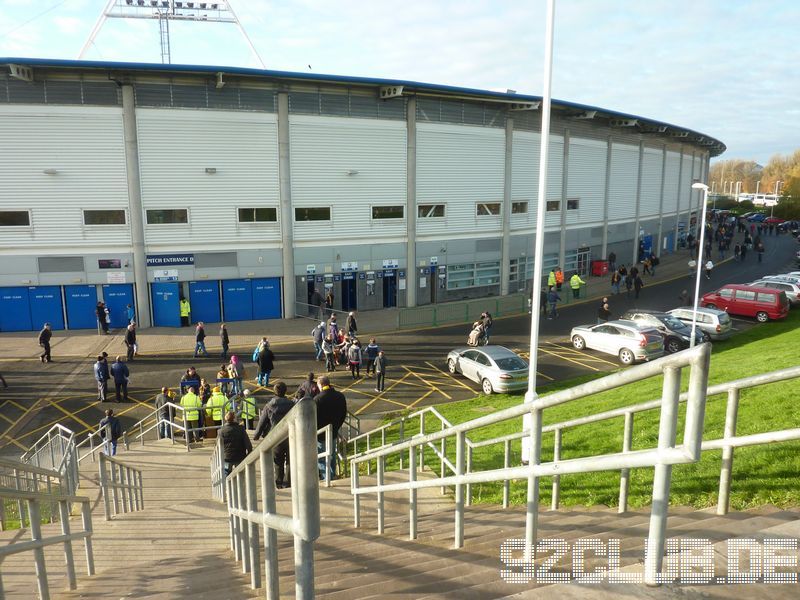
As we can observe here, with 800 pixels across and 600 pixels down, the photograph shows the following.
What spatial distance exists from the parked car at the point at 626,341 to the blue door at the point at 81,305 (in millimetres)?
21703

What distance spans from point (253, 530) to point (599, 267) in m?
42.0

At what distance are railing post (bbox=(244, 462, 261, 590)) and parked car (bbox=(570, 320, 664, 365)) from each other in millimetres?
19454

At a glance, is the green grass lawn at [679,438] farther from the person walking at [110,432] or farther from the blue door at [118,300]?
the blue door at [118,300]

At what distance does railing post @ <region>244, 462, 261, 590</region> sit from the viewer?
3.71 meters

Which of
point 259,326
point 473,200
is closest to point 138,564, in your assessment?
point 259,326

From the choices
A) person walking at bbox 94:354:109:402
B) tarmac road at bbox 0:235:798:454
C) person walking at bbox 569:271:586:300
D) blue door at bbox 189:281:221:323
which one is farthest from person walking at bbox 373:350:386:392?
person walking at bbox 569:271:586:300

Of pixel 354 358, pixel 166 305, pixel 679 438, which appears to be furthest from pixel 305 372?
pixel 679 438

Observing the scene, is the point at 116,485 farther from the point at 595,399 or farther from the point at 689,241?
the point at 689,241

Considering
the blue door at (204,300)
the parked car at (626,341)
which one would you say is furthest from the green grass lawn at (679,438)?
the blue door at (204,300)

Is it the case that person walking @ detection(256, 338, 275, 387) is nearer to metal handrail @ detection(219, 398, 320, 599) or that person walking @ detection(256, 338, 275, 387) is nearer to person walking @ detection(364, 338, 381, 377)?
person walking @ detection(364, 338, 381, 377)

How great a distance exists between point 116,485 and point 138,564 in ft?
9.48

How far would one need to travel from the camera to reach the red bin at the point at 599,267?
4316 cm

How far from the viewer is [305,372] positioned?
21.4m

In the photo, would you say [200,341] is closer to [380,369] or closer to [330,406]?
[380,369]
